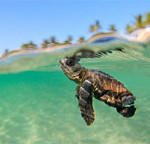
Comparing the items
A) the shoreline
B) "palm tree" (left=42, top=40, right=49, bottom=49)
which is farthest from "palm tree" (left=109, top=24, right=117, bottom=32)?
"palm tree" (left=42, top=40, right=49, bottom=49)

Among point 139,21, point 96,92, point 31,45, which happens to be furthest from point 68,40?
point 96,92

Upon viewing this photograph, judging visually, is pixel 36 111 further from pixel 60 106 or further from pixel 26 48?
pixel 26 48

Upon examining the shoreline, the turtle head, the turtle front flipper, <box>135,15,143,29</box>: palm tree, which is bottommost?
the turtle front flipper

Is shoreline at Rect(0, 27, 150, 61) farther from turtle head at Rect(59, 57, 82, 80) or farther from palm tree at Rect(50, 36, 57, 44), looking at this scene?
turtle head at Rect(59, 57, 82, 80)

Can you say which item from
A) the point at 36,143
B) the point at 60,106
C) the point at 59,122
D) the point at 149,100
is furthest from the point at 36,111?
the point at 149,100

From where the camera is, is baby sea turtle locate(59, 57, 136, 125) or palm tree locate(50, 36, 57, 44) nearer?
baby sea turtle locate(59, 57, 136, 125)

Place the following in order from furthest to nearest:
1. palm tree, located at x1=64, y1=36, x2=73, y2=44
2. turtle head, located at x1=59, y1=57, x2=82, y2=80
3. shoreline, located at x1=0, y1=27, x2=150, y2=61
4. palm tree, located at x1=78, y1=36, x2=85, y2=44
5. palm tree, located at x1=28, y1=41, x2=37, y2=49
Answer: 1. palm tree, located at x1=28, y1=41, x2=37, y2=49
2. palm tree, located at x1=64, y1=36, x2=73, y2=44
3. palm tree, located at x1=78, y1=36, x2=85, y2=44
4. shoreline, located at x1=0, y1=27, x2=150, y2=61
5. turtle head, located at x1=59, y1=57, x2=82, y2=80

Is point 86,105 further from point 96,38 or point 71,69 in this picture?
point 96,38

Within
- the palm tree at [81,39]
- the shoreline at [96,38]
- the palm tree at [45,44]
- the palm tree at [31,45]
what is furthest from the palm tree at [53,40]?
the palm tree at [81,39]

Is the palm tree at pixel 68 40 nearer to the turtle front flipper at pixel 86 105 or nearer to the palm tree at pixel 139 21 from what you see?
the palm tree at pixel 139 21
